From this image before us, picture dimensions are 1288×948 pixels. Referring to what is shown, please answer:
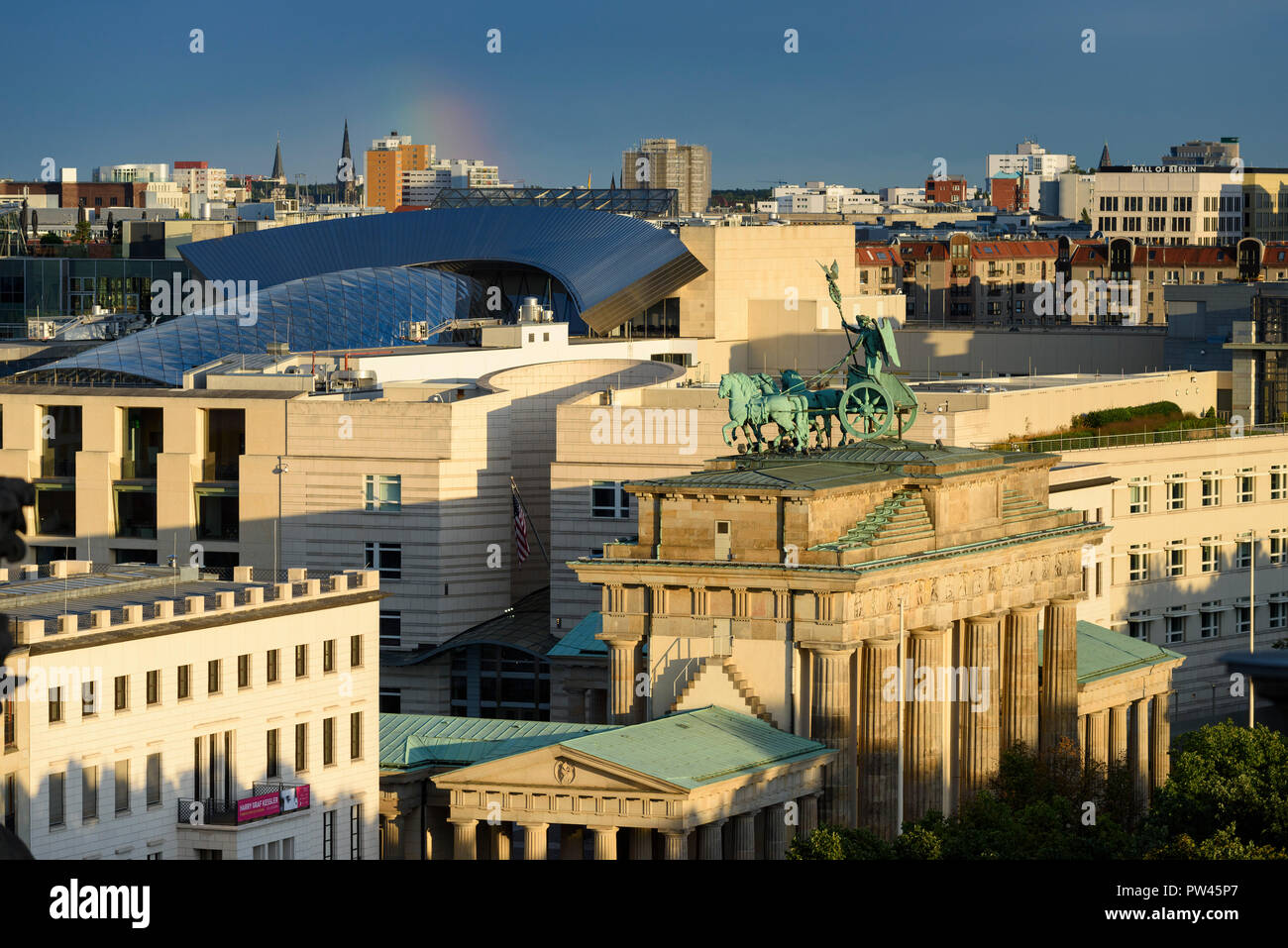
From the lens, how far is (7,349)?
142 metres

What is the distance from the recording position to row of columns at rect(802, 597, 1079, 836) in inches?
2862

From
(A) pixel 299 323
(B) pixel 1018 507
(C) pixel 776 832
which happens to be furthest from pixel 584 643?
(A) pixel 299 323

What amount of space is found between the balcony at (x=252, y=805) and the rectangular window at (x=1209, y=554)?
54222 millimetres

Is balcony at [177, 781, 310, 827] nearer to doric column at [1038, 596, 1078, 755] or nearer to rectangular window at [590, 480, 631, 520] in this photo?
doric column at [1038, 596, 1078, 755]

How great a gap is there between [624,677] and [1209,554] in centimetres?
4801

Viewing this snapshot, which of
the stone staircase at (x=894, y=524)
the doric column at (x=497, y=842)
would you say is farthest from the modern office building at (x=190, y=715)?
the stone staircase at (x=894, y=524)

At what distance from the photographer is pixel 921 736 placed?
252ft

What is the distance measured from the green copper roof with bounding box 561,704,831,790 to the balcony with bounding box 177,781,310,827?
23.1 ft

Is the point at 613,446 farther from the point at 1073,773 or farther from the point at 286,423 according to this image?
the point at 1073,773

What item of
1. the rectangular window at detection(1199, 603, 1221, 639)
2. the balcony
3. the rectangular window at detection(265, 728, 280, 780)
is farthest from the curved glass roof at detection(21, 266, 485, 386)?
the balcony

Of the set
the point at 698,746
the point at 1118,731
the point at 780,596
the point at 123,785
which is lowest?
the point at 1118,731

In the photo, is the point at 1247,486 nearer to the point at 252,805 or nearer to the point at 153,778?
the point at 252,805
